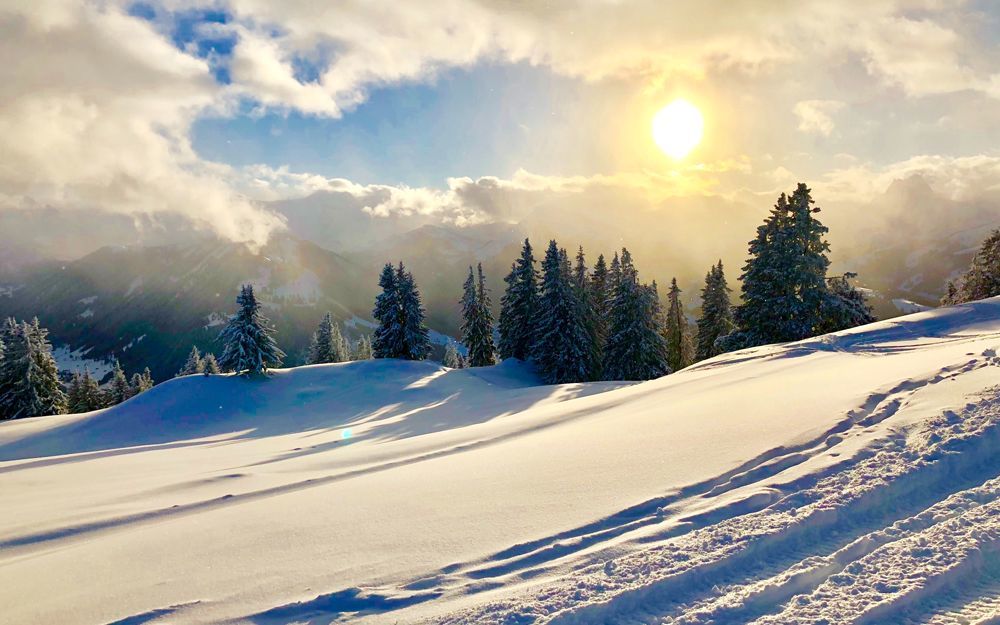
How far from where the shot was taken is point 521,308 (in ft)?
143

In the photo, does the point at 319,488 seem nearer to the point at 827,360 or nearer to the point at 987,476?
the point at 987,476

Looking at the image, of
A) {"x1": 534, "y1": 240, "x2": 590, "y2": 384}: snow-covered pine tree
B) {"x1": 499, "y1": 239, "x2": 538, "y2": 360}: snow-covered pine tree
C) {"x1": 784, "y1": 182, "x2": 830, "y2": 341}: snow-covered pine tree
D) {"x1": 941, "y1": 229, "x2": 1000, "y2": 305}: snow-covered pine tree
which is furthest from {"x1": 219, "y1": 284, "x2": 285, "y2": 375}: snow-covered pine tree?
{"x1": 941, "y1": 229, "x2": 1000, "y2": 305}: snow-covered pine tree

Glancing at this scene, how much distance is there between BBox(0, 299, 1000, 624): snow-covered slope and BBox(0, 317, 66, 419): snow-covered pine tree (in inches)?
1483

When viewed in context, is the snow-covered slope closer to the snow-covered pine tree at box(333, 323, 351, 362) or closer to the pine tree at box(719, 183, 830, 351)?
the pine tree at box(719, 183, 830, 351)

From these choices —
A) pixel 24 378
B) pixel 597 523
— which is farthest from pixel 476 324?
pixel 597 523

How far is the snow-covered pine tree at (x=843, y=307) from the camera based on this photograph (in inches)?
1088

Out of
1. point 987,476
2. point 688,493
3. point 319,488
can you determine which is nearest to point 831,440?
point 987,476

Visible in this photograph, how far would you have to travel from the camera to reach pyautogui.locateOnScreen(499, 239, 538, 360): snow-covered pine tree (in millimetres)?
42688

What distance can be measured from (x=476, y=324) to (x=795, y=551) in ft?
137

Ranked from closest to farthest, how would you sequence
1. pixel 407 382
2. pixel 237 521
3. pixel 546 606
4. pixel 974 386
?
pixel 546 606 → pixel 237 521 → pixel 974 386 → pixel 407 382

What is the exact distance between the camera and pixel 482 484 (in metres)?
6.52

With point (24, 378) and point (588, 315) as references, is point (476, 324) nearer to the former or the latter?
point (588, 315)

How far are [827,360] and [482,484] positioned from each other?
11048 mm

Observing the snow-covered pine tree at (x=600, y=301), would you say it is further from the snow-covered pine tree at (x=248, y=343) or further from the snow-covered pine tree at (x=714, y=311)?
the snow-covered pine tree at (x=248, y=343)
